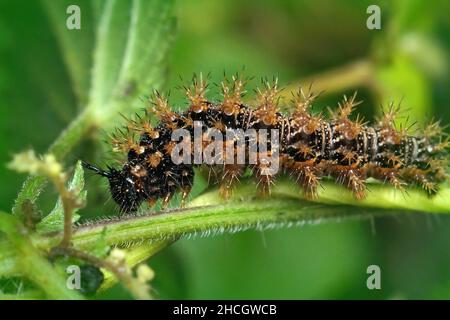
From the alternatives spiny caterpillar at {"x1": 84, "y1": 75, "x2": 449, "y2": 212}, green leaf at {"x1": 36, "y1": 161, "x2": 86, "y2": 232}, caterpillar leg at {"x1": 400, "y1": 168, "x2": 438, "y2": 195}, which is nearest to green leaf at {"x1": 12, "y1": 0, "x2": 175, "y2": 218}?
spiny caterpillar at {"x1": 84, "y1": 75, "x2": 449, "y2": 212}

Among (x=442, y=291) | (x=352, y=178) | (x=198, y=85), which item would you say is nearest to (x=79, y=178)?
(x=198, y=85)

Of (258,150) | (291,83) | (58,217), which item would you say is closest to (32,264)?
(58,217)

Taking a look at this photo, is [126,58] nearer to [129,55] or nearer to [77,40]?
[129,55]

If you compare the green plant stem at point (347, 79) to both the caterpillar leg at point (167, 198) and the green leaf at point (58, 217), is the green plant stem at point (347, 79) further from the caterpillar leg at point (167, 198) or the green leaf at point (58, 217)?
the green leaf at point (58, 217)

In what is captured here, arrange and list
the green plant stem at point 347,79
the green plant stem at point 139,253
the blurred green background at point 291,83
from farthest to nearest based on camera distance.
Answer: the green plant stem at point 347,79, the blurred green background at point 291,83, the green plant stem at point 139,253

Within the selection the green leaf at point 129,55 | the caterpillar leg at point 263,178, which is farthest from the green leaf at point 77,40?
the caterpillar leg at point 263,178

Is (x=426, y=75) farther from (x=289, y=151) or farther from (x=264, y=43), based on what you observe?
(x=289, y=151)
